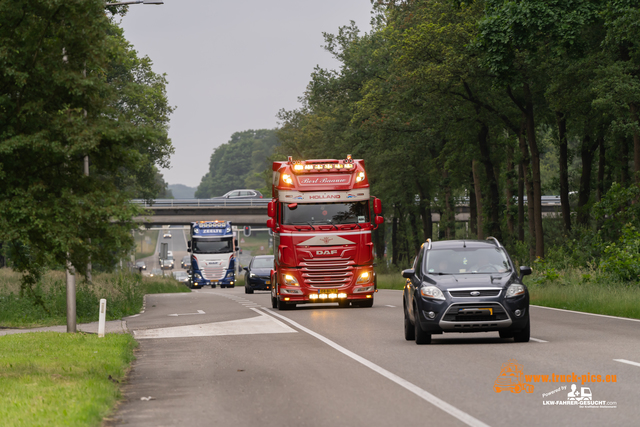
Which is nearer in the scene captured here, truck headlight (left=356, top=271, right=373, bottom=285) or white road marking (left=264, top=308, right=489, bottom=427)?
white road marking (left=264, top=308, right=489, bottom=427)

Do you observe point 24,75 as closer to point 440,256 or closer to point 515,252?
point 440,256

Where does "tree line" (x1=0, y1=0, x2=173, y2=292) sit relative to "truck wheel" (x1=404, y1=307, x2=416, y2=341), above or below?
above

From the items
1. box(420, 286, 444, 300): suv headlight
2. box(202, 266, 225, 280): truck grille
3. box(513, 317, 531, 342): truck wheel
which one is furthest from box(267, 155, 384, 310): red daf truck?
box(202, 266, 225, 280): truck grille

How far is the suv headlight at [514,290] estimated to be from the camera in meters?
14.2

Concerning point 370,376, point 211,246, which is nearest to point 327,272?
point 370,376

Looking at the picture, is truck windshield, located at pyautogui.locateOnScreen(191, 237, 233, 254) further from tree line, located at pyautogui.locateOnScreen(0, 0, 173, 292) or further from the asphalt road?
tree line, located at pyautogui.locateOnScreen(0, 0, 173, 292)

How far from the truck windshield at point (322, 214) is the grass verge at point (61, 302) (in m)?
5.91

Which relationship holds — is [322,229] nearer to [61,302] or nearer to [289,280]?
[289,280]

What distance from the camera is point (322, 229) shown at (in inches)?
958

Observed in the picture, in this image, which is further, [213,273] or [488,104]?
[213,273]

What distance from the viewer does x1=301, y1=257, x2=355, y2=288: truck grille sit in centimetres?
2443

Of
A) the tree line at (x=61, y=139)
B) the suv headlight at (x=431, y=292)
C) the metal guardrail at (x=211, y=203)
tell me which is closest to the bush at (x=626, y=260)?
the suv headlight at (x=431, y=292)

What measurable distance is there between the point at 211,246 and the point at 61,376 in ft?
149

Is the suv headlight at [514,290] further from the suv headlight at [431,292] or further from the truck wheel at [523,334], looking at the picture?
the suv headlight at [431,292]
